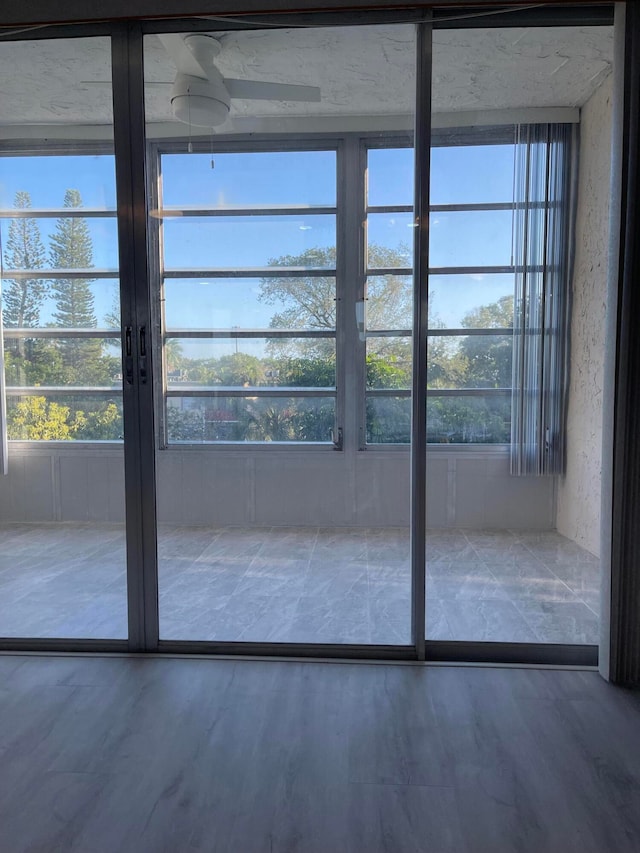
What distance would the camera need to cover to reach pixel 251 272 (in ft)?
10.5

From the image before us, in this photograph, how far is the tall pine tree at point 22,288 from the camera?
2695 millimetres

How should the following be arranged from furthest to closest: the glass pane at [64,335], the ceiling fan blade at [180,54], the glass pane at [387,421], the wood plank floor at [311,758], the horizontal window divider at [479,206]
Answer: the glass pane at [387,421]
the horizontal window divider at [479,206]
the glass pane at [64,335]
the ceiling fan blade at [180,54]
the wood plank floor at [311,758]

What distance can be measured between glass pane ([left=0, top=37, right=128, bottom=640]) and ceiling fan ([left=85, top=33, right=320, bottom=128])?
0.32 metres

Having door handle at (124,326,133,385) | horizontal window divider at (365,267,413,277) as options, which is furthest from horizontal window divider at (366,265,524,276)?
door handle at (124,326,133,385)

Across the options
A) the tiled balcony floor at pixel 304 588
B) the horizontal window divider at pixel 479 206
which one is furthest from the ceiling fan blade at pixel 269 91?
the tiled balcony floor at pixel 304 588

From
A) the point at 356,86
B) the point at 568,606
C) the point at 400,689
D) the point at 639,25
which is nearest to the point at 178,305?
the point at 356,86

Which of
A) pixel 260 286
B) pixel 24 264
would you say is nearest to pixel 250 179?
pixel 260 286

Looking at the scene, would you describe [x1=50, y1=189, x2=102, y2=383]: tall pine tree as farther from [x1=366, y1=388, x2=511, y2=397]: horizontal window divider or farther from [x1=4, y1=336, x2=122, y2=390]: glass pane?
[x1=366, y1=388, x2=511, y2=397]: horizontal window divider

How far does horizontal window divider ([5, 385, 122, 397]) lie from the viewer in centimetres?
266

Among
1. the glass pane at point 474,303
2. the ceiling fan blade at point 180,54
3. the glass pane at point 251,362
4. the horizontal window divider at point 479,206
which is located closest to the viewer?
the ceiling fan blade at point 180,54

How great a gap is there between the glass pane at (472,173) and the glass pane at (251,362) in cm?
107

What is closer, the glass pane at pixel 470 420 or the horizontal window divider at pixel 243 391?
the glass pane at pixel 470 420

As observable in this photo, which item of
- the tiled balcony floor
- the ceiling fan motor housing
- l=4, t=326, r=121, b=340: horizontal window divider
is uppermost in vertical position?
the ceiling fan motor housing

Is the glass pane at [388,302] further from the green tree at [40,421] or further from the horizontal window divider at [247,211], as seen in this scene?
the green tree at [40,421]
